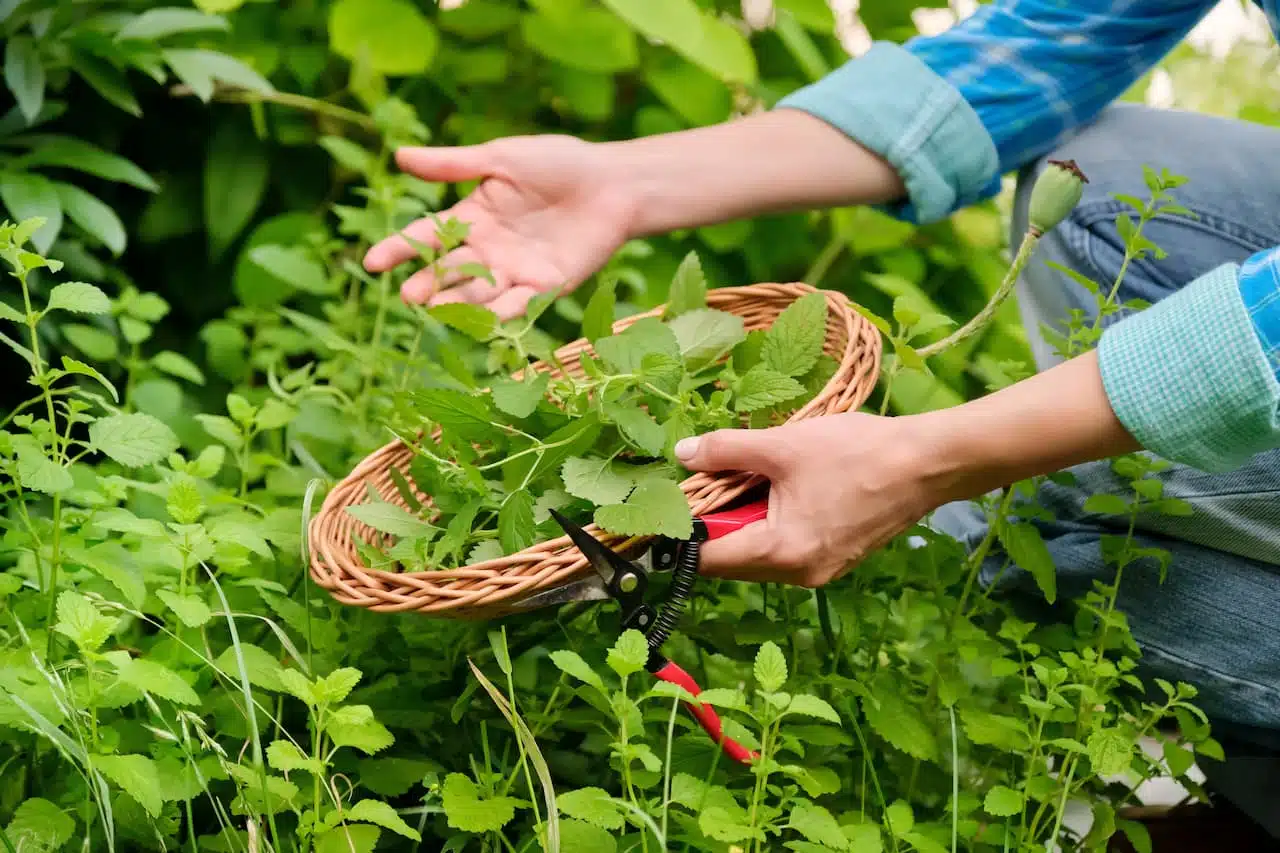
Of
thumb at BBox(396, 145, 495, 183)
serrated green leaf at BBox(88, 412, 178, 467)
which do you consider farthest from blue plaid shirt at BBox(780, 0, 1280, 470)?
serrated green leaf at BBox(88, 412, 178, 467)

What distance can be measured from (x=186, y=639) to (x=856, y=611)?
0.54 m

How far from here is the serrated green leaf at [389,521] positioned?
916 millimetres

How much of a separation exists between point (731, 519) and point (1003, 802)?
0.29 metres

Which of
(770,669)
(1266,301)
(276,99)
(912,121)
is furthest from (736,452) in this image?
(276,99)

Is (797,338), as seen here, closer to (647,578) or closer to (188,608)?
(647,578)

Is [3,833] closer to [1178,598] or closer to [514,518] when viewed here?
[514,518]

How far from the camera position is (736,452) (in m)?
0.85

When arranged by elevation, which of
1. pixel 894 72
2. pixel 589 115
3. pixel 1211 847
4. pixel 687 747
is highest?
pixel 894 72

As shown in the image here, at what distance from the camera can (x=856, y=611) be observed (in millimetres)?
1018

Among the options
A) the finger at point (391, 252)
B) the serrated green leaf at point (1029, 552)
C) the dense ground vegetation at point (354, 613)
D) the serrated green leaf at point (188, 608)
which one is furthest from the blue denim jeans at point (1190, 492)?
the serrated green leaf at point (188, 608)

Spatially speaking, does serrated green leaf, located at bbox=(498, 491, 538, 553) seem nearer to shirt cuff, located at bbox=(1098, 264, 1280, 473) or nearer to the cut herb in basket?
the cut herb in basket

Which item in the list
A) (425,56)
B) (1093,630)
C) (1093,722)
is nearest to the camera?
(1093,722)

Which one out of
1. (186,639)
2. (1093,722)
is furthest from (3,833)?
(1093,722)

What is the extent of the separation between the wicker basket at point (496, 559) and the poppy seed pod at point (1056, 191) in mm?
166
